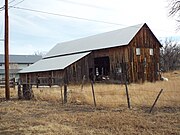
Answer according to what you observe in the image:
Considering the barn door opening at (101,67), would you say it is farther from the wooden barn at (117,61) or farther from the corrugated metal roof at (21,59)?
the corrugated metal roof at (21,59)

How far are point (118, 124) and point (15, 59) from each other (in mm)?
80581

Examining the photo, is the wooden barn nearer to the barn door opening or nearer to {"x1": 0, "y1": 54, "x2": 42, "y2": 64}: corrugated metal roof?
the barn door opening

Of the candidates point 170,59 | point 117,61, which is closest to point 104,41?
point 117,61

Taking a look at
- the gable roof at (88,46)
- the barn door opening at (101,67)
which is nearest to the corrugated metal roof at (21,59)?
the gable roof at (88,46)

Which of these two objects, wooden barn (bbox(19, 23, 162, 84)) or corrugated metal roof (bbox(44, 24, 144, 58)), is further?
corrugated metal roof (bbox(44, 24, 144, 58))

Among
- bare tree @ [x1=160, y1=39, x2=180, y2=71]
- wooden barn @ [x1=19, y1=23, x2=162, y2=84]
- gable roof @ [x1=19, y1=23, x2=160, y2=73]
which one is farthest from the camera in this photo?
bare tree @ [x1=160, y1=39, x2=180, y2=71]

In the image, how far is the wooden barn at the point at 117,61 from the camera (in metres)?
40.7

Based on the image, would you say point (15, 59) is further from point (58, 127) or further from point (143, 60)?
point (58, 127)

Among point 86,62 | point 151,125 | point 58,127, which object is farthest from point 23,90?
point 86,62

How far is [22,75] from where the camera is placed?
173 ft

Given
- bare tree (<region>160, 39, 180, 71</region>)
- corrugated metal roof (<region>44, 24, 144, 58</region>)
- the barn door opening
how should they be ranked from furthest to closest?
bare tree (<region>160, 39, 180, 71</region>) → the barn door opening → corrugated metal roof (<region>44, 24, 144, 58</region>)

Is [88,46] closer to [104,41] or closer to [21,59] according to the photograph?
[104,41]

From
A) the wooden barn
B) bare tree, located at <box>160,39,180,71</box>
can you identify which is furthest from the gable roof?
bare tree, located at <box>160,39,180,71</box>

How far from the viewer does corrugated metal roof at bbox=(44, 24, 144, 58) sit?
4224 centimetres
